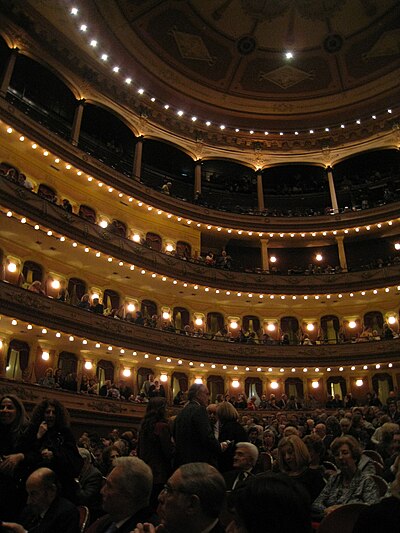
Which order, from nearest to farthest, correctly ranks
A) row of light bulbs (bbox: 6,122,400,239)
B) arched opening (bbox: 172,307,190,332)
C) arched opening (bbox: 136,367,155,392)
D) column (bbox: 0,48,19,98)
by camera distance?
column (bbox: 0,48,19,98) → arched opening (bbox: 136,367,155,392) → row of light bulbs (bbox: 6,122,400,239) → arched opening (bbox: 172,307,190,332)

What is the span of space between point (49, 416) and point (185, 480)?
2.59m

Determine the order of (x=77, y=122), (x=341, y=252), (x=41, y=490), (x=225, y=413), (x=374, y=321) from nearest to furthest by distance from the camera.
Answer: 1. (x=41, y=490)
2. (x=225, y=413)
3. (x=77, y=122)
4. (x=374, y=321)
5. (x=341, y=252)

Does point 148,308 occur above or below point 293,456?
above

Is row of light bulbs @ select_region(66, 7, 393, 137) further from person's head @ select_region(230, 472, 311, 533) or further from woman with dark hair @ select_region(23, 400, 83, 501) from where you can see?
person's head @ select_region(230, 472, 311, 533)

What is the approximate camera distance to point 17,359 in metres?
18.7

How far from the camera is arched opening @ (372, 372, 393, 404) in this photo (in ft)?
77.8

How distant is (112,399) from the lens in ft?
59.8

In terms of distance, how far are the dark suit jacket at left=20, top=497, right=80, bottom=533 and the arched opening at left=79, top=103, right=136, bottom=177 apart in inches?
933

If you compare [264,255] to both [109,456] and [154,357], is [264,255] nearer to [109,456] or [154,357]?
[154,357]

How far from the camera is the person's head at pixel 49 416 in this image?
472 cm

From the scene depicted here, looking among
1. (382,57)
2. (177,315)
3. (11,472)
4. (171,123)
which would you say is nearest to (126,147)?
(171,123)

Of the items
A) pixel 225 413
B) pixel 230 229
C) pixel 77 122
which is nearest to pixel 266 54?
pixel 230 229

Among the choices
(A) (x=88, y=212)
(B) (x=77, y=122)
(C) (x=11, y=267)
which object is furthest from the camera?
(B) (x=77, y=122)

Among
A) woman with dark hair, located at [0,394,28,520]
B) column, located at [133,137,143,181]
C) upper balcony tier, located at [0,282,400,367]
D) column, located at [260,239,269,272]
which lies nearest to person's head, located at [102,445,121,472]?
woman with dark hair, located at [0,394,28,520]
